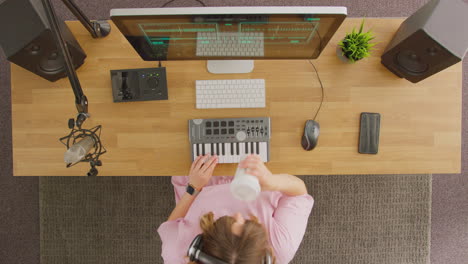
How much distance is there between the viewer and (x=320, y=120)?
4.57 ft

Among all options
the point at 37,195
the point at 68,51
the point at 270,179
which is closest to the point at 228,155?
the point at 270,179

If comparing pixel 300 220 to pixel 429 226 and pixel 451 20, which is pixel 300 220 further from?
pixel 429 226

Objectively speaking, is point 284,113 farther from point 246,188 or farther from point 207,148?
point 246,188

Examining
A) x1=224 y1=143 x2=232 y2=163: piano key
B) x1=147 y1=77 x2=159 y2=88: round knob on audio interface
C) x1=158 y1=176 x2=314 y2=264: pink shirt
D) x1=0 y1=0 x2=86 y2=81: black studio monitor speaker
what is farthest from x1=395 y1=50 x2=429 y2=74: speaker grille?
x1=0 y1=0 x2=86 y2=81: black studio monitor speaker

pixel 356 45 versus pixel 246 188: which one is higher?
pixel 356 45

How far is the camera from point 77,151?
0.95 m

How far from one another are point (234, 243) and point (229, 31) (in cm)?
69

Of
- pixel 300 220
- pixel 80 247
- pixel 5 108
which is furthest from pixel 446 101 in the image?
pixel 5 108

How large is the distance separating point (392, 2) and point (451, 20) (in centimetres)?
102

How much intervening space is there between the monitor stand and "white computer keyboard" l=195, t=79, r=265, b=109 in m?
0.05

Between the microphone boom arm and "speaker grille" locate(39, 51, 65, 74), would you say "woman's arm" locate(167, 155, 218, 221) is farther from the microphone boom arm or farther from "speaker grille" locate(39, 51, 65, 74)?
"speaker grille" locate(39, 51, 65, 74)

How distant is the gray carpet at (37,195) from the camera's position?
6.66ft

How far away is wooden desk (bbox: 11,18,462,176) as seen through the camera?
139 centimetres

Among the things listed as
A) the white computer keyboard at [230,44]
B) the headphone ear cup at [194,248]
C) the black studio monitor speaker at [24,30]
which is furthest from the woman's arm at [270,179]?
the black studio monitor speaker at [24,30]
